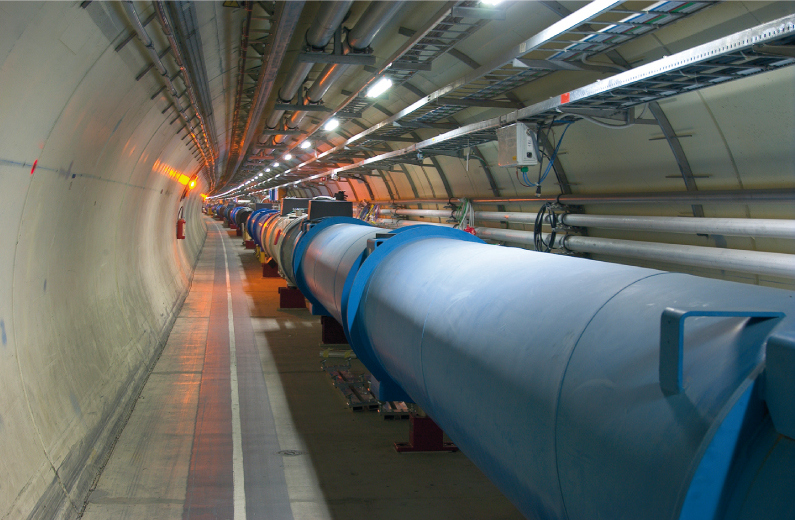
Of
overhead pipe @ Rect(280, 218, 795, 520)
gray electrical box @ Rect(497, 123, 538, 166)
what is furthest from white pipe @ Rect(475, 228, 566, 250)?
overhead pipe @ Rect(280, 218, 795, 520)

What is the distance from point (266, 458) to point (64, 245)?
90.2 inches

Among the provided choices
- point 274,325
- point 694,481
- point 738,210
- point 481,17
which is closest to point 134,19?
point 481,17

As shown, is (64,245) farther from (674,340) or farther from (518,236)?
(518,236)

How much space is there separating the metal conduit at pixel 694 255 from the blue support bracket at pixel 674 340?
412cm

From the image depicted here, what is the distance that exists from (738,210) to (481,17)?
11.0 feet

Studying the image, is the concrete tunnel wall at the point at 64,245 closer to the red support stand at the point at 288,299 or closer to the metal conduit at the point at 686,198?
the red support stand at the point at 288,299

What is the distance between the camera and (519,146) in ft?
22.1

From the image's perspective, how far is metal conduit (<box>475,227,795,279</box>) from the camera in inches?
196

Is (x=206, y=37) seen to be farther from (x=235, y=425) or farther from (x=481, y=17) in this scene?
(x=235, y=425)

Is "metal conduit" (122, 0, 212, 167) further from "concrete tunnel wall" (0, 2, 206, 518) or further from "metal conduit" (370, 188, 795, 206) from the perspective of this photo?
"metal conduit" (370, 188, 795, 206)

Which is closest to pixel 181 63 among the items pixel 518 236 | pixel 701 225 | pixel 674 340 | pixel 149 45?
pixel 149 45

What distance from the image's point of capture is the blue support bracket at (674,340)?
1369 mm

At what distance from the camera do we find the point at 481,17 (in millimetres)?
5184

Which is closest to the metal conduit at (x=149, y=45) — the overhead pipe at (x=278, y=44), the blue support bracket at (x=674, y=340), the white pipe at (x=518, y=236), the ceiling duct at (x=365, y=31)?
the overhead pipe at (x=278, y=44)
